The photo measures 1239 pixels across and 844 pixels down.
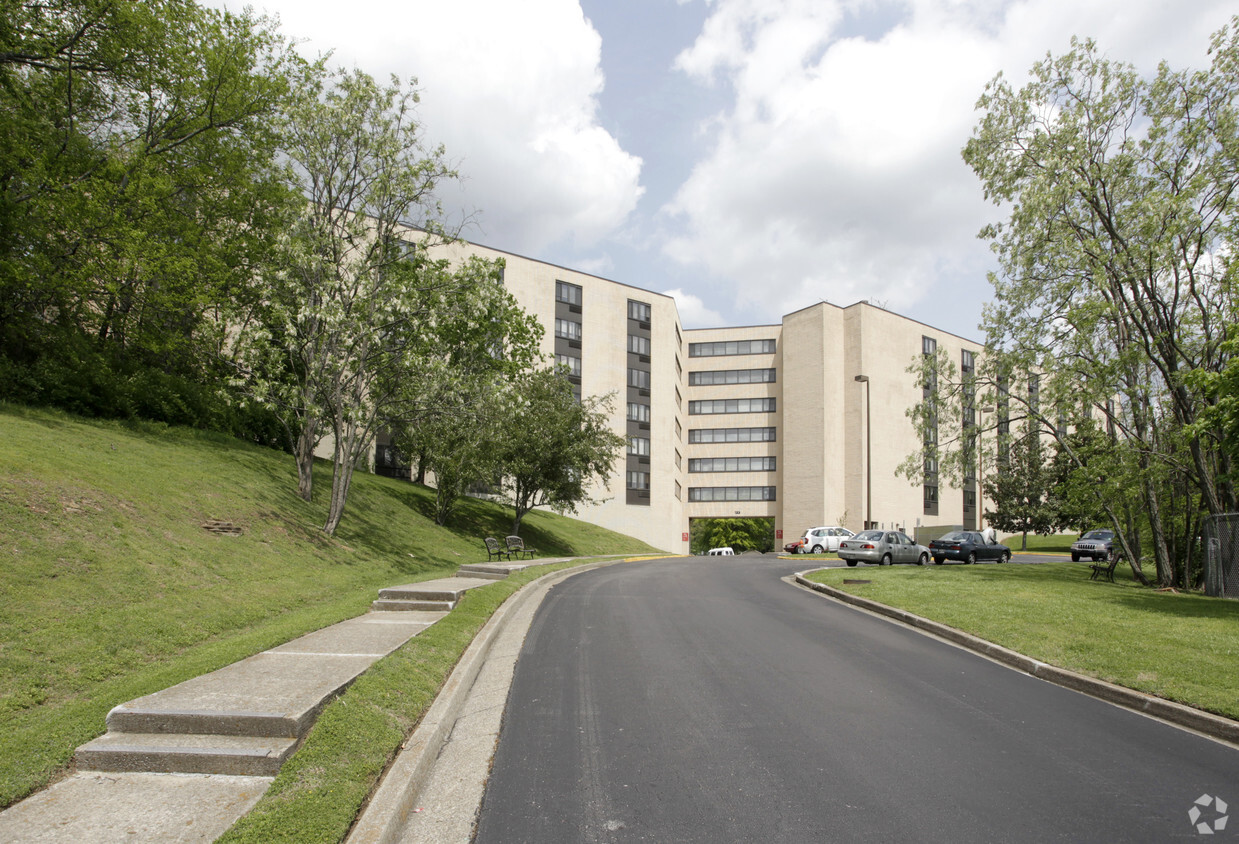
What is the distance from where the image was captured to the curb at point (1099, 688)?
639 centimetres

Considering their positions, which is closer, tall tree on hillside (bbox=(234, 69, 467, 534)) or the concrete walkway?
the concrete walkway

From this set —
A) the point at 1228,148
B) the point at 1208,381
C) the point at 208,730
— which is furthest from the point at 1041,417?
the point at 208,730

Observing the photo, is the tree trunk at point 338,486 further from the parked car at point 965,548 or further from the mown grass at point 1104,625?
the parked car at point 965,548

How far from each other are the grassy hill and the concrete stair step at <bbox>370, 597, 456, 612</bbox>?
0.26 m

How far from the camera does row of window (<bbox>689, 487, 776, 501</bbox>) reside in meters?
70.8

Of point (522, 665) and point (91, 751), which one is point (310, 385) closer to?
point (522, 665)

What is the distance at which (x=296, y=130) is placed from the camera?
20.6 metres

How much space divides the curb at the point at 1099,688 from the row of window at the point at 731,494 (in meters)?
59.2

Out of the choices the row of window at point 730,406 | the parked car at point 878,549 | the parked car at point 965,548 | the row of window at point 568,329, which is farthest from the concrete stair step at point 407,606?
the row of window at point 730,406

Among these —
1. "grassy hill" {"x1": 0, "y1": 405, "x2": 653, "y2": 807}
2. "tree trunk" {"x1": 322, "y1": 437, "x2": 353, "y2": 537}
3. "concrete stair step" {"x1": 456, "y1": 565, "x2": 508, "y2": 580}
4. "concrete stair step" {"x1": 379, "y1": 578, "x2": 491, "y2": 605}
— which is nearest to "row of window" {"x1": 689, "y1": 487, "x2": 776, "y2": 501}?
"grassy hill" {"x1": 0, "y1": 405, "x2": 653, "y2": 807}

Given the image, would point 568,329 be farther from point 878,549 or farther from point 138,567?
point 138,567

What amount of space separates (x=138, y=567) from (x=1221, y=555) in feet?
76.3

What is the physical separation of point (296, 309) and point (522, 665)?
1702 cm
